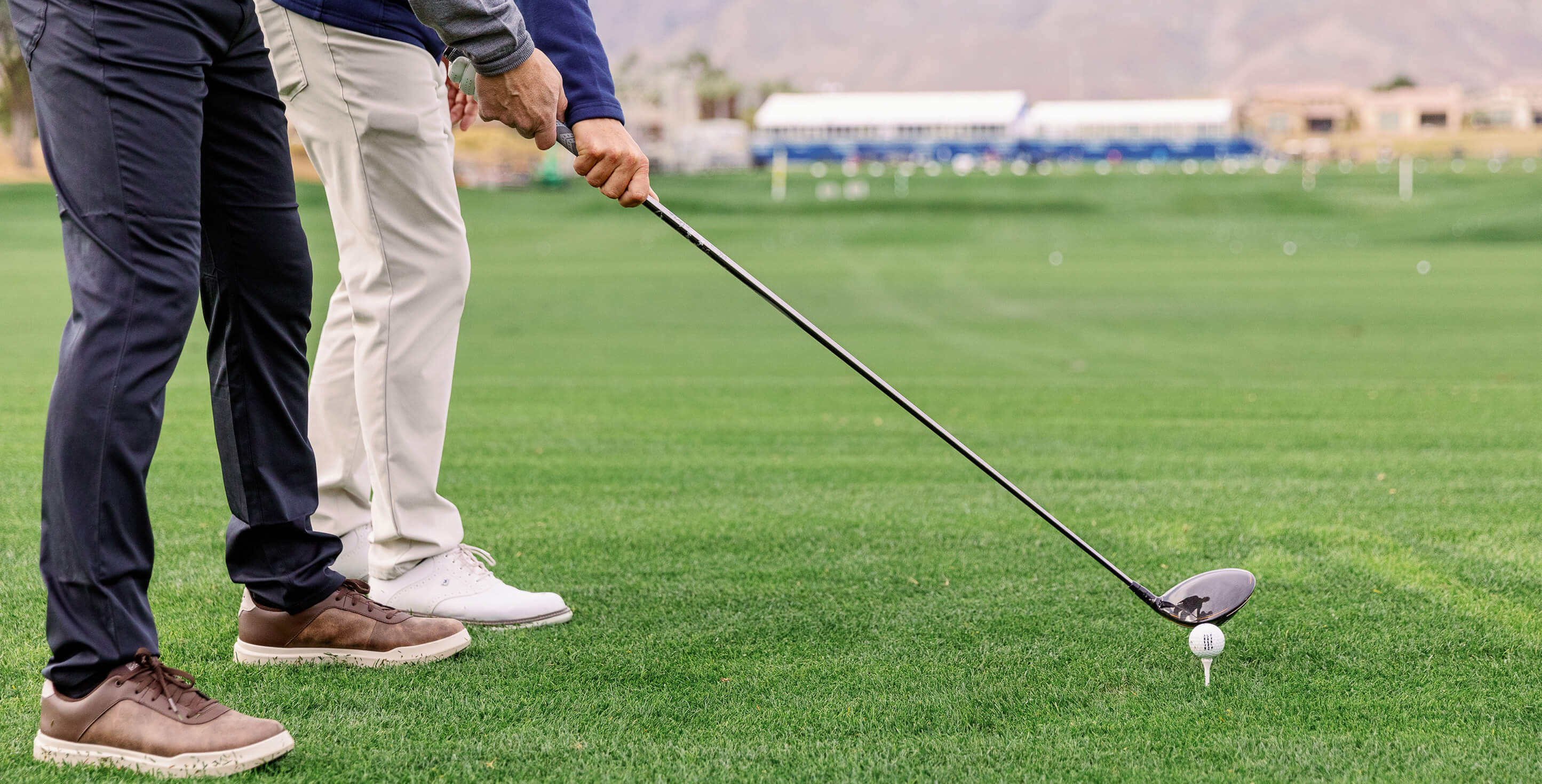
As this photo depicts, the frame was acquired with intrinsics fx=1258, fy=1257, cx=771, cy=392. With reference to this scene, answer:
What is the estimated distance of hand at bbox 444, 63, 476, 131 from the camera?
3152 mm

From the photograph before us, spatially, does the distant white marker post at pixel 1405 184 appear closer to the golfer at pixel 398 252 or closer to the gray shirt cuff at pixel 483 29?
the golfer at pixel 398 252

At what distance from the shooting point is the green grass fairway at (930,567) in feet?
6.73

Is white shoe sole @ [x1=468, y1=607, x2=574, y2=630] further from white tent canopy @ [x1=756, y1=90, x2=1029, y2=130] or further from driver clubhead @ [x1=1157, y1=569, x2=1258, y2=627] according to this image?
white tent canopy @ [x1=756, y1=90, x2=1029, y2=130]

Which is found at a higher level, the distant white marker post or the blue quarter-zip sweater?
the blue quarter-zip sweater

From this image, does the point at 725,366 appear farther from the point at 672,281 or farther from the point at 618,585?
the point at 672,281

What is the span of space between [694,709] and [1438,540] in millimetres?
2344

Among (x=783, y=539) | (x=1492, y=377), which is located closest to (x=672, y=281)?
(x=1492, y=377)

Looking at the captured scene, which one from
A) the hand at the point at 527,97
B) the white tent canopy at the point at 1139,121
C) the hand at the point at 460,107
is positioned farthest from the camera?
the white tent canopy at the point at 1139,121

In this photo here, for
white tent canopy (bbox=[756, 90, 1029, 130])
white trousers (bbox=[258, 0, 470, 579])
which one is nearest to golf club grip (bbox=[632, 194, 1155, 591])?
white trousers (bbox=[258, 0, 470, 579])

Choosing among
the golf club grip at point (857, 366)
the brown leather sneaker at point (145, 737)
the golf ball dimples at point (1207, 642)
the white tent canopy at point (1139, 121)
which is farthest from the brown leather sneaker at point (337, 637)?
the white tent canopy at point (1139, 121)

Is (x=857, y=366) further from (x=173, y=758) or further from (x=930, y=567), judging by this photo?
(x=173, y=758)

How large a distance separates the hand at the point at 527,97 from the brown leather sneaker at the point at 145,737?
114 cm

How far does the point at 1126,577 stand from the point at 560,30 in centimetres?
159

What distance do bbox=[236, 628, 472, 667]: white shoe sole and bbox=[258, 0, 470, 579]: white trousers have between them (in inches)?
13.4
